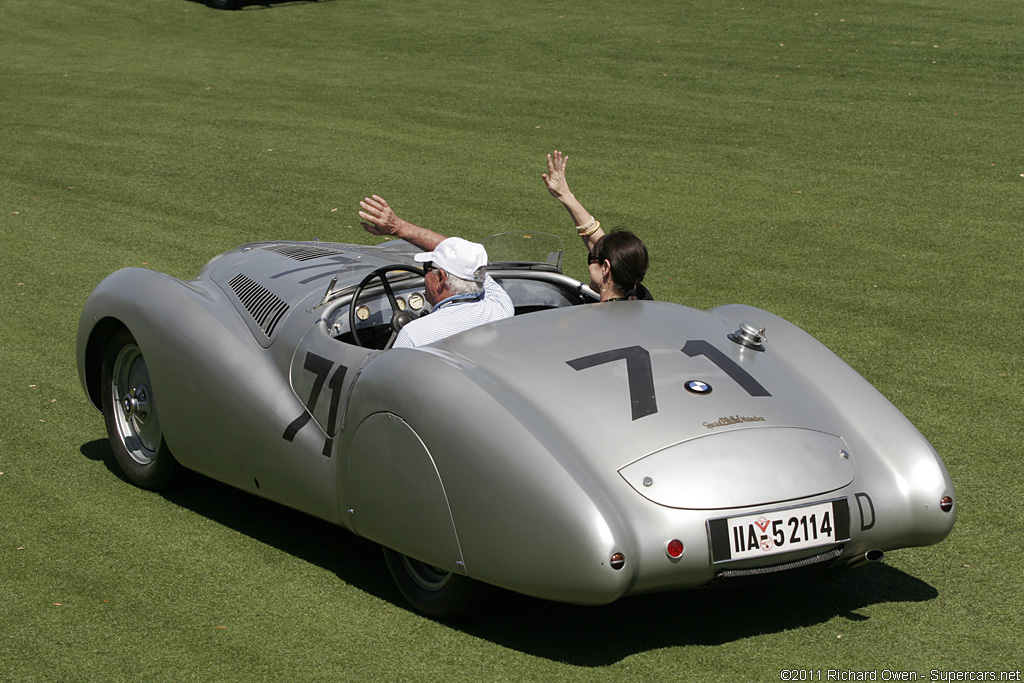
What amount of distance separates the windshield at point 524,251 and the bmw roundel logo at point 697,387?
1.45 meters

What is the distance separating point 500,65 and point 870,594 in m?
13.0

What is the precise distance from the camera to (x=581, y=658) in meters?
3.70

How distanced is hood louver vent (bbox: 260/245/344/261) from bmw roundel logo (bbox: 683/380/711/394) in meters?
2.27

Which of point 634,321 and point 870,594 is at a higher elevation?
point 634,321

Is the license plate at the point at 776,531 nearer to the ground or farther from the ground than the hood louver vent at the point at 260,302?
nearer to the ground

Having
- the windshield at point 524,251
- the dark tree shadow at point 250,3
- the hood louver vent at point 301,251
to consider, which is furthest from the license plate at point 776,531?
the dark tree shadow at point 250,3

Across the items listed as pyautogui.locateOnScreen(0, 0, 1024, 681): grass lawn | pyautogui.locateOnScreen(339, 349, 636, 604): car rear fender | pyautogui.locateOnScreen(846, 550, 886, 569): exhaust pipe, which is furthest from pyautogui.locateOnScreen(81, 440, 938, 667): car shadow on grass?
pyautogui.locateOnScreen(339, 349, 636, 604): car rear fender

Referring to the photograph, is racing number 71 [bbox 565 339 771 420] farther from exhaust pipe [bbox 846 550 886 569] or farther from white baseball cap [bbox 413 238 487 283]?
white baseball cap [bbox 413 238 487 283]

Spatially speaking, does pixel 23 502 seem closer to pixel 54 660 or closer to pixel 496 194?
pixel 54 660

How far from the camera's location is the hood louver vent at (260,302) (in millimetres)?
4773

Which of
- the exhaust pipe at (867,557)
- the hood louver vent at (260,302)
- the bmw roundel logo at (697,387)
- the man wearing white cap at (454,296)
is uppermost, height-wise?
the man wearing white cap at (454,296)

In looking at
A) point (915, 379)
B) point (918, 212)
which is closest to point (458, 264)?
point (915, 379)

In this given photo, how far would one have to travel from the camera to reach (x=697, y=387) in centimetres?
379

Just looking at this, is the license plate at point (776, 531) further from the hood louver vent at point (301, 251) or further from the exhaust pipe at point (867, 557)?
the hood louver vent at point (301, 251)
